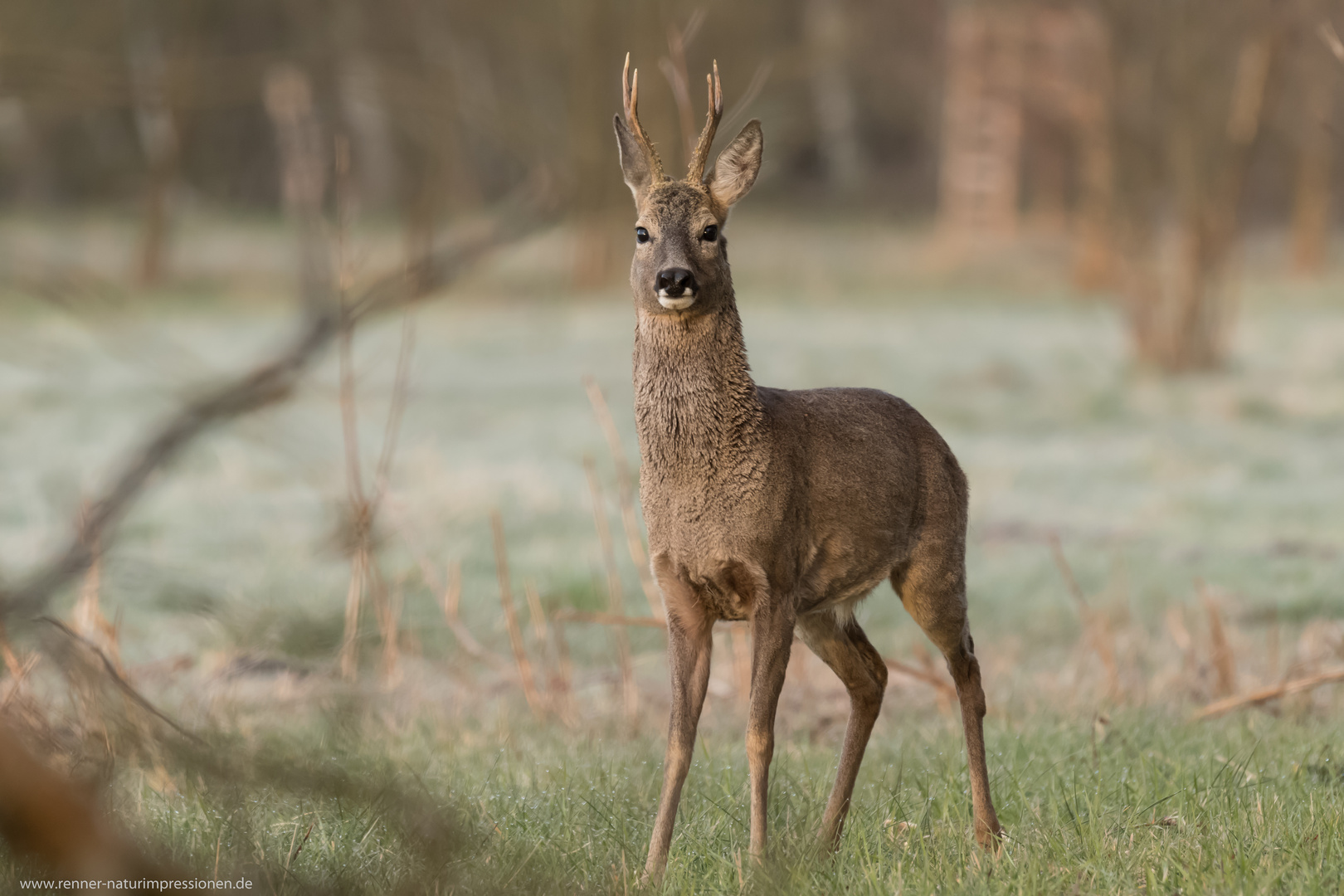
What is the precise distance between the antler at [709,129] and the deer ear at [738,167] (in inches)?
2.0

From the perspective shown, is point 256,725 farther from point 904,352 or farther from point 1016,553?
point 904,352

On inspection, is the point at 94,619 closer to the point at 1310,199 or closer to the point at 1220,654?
the point at 1220,654

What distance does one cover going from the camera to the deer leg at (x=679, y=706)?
372cm

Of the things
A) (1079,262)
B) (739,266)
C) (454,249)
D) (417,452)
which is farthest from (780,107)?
(454,249)

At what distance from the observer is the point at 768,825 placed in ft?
14.0

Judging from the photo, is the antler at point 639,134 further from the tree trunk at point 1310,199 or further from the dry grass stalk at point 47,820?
the tree trunk at point 1310,199

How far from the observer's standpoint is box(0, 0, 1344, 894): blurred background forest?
6.52 feet

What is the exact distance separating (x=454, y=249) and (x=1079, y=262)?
26.2m

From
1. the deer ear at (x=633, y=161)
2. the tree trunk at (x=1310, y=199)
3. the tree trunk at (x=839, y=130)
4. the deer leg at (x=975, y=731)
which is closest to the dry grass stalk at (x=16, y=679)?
the deer ear at (x=633, y=161)

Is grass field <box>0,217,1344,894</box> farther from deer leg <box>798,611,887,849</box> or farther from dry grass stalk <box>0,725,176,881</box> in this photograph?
dry grass stalk <box>0,725,176,881</box>

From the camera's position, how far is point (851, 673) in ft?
14.1

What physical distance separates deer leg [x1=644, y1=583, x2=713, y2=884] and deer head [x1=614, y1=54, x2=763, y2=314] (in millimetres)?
775

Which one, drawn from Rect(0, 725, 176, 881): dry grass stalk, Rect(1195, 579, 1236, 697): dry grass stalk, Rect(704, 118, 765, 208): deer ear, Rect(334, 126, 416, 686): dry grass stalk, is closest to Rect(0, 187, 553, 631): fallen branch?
Rect(0, 725, 176, 881): dry grass stalk

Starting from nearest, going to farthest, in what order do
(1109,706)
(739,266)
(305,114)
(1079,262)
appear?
(305,114)
(1109,706)
(1079,262)
(739,266)
